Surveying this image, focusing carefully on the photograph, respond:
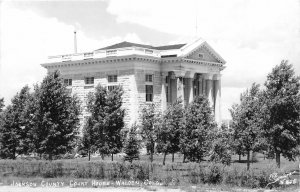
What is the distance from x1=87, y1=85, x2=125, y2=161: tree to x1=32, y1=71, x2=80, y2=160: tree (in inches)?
173

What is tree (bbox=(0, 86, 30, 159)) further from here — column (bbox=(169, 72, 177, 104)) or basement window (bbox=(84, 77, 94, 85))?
column (bbox=(169, 72, 177, 104))

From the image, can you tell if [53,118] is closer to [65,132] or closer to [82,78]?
[65,132]

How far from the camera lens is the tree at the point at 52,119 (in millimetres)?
40500

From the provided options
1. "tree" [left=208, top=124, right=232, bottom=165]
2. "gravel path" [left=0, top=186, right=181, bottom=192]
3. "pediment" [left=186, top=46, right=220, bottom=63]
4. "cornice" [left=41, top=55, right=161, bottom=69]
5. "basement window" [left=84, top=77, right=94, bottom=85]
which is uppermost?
"pediment" [left=186, top=46, right=220, bottom=63]

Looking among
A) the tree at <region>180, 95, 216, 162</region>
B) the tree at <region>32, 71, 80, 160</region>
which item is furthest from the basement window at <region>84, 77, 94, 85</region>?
the tree at <region>180, 95, 216, 162</region>

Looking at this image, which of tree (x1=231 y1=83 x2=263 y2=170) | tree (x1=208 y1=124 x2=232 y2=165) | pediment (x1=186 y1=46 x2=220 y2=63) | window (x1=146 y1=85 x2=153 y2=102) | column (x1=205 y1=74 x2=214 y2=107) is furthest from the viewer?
column (x1=205 y1=74 x2=214 y2=107)

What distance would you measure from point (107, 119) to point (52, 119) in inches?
250

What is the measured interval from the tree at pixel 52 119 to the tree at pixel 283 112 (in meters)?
16.8

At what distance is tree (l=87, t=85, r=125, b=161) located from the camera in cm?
4594

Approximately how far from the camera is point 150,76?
6888cm

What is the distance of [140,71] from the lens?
66188 millimetres

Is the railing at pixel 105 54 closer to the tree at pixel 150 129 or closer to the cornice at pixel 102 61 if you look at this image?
the cornice at pixel 102 61

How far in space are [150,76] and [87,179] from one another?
3945cm

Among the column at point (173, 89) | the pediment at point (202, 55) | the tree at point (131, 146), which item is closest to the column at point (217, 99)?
the pediment at point (202, 55)
